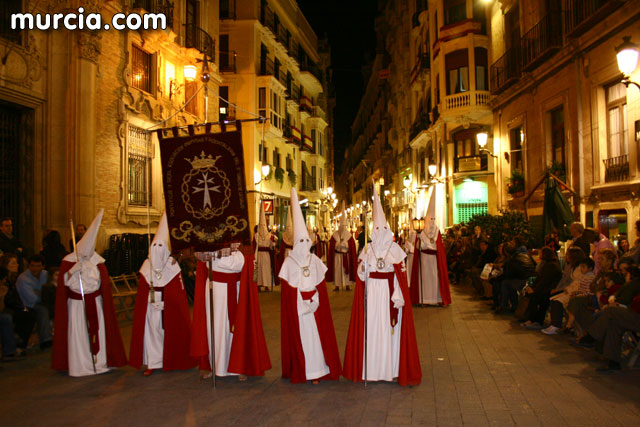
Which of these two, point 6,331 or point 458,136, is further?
point 458,136

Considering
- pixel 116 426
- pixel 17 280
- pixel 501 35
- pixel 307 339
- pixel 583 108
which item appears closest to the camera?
pixel 116 426

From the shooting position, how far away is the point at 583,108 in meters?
13.7

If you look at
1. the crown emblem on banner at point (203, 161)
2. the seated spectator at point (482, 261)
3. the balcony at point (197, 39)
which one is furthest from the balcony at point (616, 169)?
the balcony at point (197, 39)

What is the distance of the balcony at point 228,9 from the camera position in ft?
93.5

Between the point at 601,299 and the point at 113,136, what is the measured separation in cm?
1312

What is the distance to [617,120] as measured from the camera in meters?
12.6

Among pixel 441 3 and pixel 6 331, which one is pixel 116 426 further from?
pixel 441 3

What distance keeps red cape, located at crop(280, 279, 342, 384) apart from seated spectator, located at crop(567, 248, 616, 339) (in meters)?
4.05

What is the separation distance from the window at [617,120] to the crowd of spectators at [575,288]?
2.83 meters

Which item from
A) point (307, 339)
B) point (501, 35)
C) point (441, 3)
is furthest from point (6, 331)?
point (441, 3)

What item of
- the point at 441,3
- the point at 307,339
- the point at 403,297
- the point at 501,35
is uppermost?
the point at 441,3

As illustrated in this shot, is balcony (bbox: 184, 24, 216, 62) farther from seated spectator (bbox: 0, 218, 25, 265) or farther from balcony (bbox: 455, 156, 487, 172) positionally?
balcony (bbox: 455, 156, 487, 172)

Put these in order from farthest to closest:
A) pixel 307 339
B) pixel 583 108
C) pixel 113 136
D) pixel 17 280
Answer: pixel 113 136 → pixel 583 108 → pixel 17 280 → pixel 307 339

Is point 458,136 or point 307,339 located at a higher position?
point 458,136
